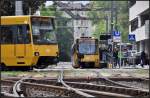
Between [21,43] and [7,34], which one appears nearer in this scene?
[21,43]

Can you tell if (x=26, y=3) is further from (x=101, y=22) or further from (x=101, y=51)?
(x=101, y=22)

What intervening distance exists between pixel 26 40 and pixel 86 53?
51.3ft

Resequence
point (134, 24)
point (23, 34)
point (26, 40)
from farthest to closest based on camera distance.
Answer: point (134, 24), point (23, 34), point (26, 40)

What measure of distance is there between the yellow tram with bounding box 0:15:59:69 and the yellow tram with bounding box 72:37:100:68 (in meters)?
14.0

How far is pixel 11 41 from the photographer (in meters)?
34.7

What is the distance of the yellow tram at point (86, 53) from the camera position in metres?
48.8

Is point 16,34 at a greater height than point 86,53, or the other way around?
point 16,34

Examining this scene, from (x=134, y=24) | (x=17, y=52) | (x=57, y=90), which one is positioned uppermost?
(x=134, y=24)

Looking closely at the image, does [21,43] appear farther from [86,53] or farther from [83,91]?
[83,91]

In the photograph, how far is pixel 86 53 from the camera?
49.6 metres

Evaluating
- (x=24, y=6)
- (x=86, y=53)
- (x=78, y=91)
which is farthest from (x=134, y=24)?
(x=78, y=91)

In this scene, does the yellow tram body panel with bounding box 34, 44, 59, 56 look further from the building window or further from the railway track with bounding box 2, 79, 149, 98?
the building window

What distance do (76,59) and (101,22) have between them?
66.6m

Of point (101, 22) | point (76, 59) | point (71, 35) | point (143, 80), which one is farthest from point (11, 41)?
point (71, 35)
